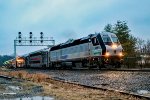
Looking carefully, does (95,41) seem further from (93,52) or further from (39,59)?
(39,59)

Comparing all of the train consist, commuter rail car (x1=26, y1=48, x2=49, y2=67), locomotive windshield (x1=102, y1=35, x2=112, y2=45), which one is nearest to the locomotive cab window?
the train consist

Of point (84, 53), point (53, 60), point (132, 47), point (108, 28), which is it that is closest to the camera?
point (84, 53)

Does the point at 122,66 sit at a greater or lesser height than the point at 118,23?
lesser

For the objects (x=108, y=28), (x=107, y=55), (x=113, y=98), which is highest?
(x=108, y=28)

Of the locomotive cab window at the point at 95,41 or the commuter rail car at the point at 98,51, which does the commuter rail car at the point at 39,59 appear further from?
the locomotive cab window at the point at 95,41

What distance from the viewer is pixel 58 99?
12.2 m

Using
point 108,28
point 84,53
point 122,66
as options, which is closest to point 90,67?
point 84,53

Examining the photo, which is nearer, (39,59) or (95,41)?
(95,41)

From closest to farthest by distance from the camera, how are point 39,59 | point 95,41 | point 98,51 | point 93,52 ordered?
point 98,51 → point 93,52 → point 95,41 → point 39,59

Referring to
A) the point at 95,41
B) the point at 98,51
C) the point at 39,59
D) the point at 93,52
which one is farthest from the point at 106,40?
the point at 39,59

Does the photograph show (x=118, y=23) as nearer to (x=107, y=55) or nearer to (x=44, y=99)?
(x=107, y=55)

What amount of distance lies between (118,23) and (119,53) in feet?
155

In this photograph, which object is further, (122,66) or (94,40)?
(122,66)

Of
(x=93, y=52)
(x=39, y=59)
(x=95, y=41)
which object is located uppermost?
(x=95, y=41)
